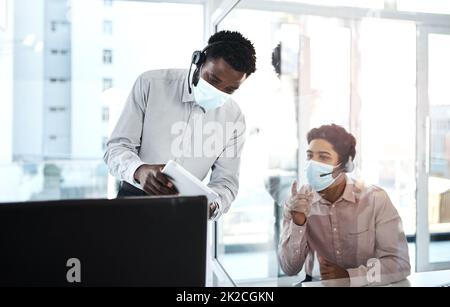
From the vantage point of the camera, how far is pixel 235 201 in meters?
1.88

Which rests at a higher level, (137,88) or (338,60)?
(338,60)

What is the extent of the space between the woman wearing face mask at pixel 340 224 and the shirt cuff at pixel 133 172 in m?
0.72

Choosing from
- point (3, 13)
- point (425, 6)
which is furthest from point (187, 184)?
point (425, 6)

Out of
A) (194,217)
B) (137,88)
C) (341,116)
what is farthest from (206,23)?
(194,217)

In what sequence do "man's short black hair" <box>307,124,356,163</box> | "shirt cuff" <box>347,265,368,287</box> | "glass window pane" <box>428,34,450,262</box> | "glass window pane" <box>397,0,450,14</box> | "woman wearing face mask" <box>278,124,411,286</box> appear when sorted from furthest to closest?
1. "glass window pane" <box>428,34,450,262</box>
2. "glass window pane" <box>397,0,450,14</box>
3. "man's short black hair" <box>307,124,356,163</box>
4. "woman wearing face mask" <box>278,124,411,286</box>
5. "shirt cuff" <box>347,265,368,287</box>

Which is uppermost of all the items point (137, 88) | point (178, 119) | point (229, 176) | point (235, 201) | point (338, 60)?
point (338, 60)

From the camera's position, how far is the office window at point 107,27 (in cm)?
176

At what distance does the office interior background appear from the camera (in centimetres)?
173

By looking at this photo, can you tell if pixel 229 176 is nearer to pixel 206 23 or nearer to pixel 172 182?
pixel 172 182

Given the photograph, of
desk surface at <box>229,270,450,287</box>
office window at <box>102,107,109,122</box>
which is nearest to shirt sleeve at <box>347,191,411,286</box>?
desk surface at <box>229,270,450,287</box>

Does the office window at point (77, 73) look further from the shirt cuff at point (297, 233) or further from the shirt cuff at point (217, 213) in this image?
the shirt cuff at point (297, 233)

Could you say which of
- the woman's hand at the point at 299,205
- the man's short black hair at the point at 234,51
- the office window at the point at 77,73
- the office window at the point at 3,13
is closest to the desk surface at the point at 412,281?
the woman's hand at the point at 299,205

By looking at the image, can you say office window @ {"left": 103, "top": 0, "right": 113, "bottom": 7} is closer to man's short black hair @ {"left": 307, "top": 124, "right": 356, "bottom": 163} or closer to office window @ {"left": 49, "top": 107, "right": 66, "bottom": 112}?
office window @ {"left": 49, "top": 107, "right": 66, "bottom": 112}

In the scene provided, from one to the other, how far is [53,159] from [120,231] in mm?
1203
